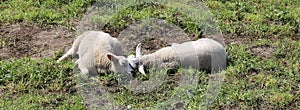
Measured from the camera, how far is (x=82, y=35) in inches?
302

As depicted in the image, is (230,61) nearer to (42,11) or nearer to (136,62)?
(136,62)

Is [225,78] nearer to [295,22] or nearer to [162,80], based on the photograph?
[162,80]

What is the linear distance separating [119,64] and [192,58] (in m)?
0.93

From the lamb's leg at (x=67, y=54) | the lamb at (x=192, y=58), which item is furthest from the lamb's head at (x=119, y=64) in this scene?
the lamb's leg at (x=67, y=54)

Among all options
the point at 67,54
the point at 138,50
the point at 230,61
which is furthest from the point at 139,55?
the point at 230,61

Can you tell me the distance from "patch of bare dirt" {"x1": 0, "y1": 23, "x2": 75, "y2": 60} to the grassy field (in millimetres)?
105

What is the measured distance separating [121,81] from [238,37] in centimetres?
215

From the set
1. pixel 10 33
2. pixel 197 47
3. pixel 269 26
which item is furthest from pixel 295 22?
pixel 10 33

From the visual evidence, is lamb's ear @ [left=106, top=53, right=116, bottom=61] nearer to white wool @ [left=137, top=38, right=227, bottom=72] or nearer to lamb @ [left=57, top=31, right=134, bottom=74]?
lamb @ [left=57, top=31, right=134, bottom=74]

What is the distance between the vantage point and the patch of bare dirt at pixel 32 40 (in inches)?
304

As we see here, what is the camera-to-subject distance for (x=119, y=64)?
6906mm

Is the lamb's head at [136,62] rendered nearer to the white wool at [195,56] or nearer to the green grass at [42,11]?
the white wool at [195,56]

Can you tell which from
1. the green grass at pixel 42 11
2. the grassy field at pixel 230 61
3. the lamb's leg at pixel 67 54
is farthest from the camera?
the green grass at pixel 42 11

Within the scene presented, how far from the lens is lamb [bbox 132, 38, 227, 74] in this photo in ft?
23.6
